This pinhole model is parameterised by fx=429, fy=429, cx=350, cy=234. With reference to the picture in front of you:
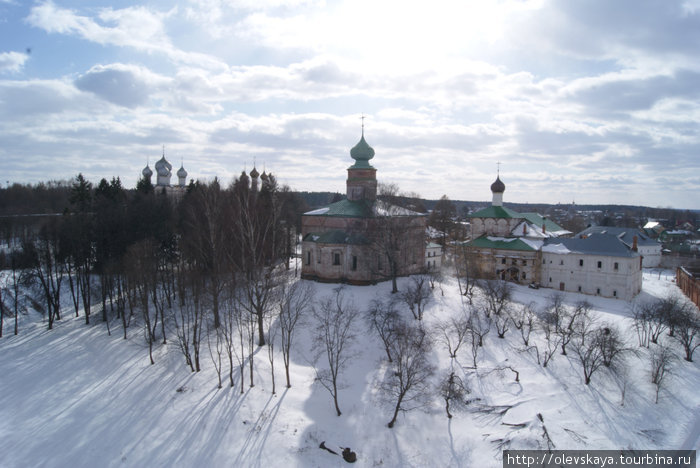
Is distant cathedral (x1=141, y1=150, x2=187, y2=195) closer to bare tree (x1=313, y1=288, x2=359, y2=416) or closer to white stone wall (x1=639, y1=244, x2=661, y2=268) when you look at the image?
bare tree (x1=313, y1=288, x2=359, y2=416)

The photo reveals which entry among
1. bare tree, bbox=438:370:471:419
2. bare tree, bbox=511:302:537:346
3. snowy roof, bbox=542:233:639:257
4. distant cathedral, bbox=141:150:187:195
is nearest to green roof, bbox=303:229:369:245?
bare tree, bbox=511:302:537:346

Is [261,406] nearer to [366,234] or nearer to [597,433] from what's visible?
[597,433]

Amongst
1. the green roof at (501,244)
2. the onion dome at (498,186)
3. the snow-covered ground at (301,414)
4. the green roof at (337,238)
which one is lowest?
the snow-covered ground at (301,414)

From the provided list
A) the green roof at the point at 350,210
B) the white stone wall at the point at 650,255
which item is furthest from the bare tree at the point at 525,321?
the white stone wall at the point at 650,255

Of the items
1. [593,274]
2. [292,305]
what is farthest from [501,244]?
[292,305]

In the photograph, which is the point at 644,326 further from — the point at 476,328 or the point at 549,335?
the point at 476,328

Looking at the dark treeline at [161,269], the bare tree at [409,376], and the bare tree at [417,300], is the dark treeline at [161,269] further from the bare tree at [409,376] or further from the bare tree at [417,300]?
the bare tree at [417,300]

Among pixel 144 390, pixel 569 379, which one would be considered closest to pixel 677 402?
pixel 569 379
